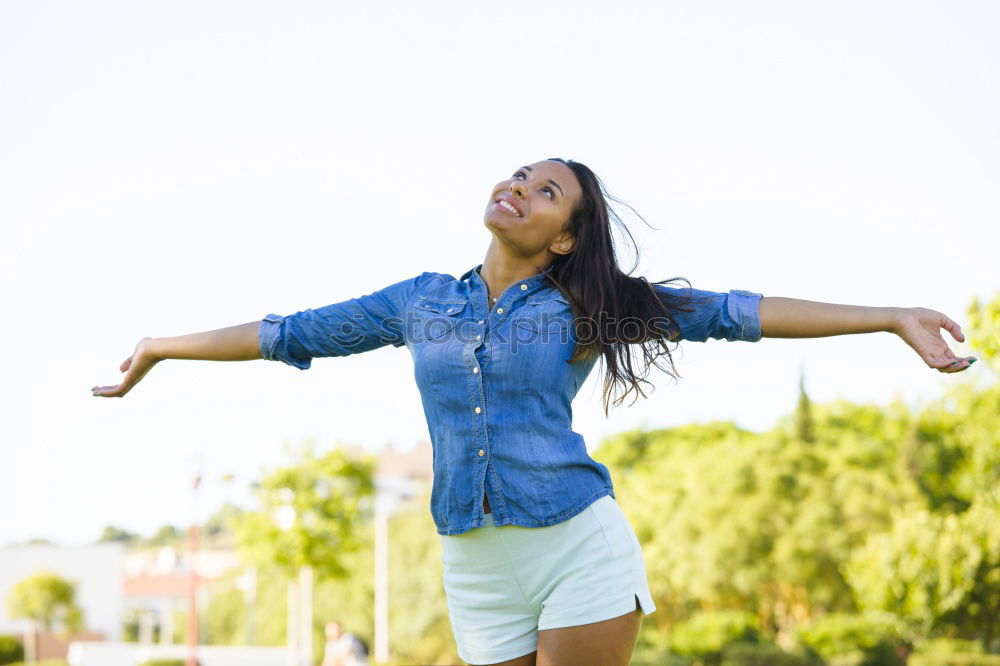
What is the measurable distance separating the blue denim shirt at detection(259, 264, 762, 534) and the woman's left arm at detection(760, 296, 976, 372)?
0.23ft

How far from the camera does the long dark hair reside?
2.78 metres

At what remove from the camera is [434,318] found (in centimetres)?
283

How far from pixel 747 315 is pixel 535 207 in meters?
0.64

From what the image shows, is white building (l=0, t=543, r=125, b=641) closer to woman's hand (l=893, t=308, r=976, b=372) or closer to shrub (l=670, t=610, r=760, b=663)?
shrub (l=670, t=610, r=760, b=663)

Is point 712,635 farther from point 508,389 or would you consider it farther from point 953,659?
point 508,389

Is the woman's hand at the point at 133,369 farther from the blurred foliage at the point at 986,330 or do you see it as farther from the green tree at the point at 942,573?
the green tree at the point at 942,573

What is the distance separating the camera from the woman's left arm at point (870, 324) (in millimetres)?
2580

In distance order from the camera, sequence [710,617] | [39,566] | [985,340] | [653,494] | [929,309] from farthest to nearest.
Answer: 1. [39,566]
2. [653,494]
3. [710,617]
4. [985,340]
5. [929,309]

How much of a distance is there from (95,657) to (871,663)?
23.9m

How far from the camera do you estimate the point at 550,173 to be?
2920mm

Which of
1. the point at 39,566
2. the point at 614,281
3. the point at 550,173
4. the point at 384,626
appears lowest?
the point at 39,566

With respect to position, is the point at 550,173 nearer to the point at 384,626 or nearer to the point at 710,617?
the point at 710,617

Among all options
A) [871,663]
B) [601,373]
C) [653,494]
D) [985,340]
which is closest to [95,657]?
[653,494]

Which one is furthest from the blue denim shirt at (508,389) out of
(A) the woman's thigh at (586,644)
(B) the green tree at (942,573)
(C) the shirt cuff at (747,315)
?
(B) the green tree at (942,573)
